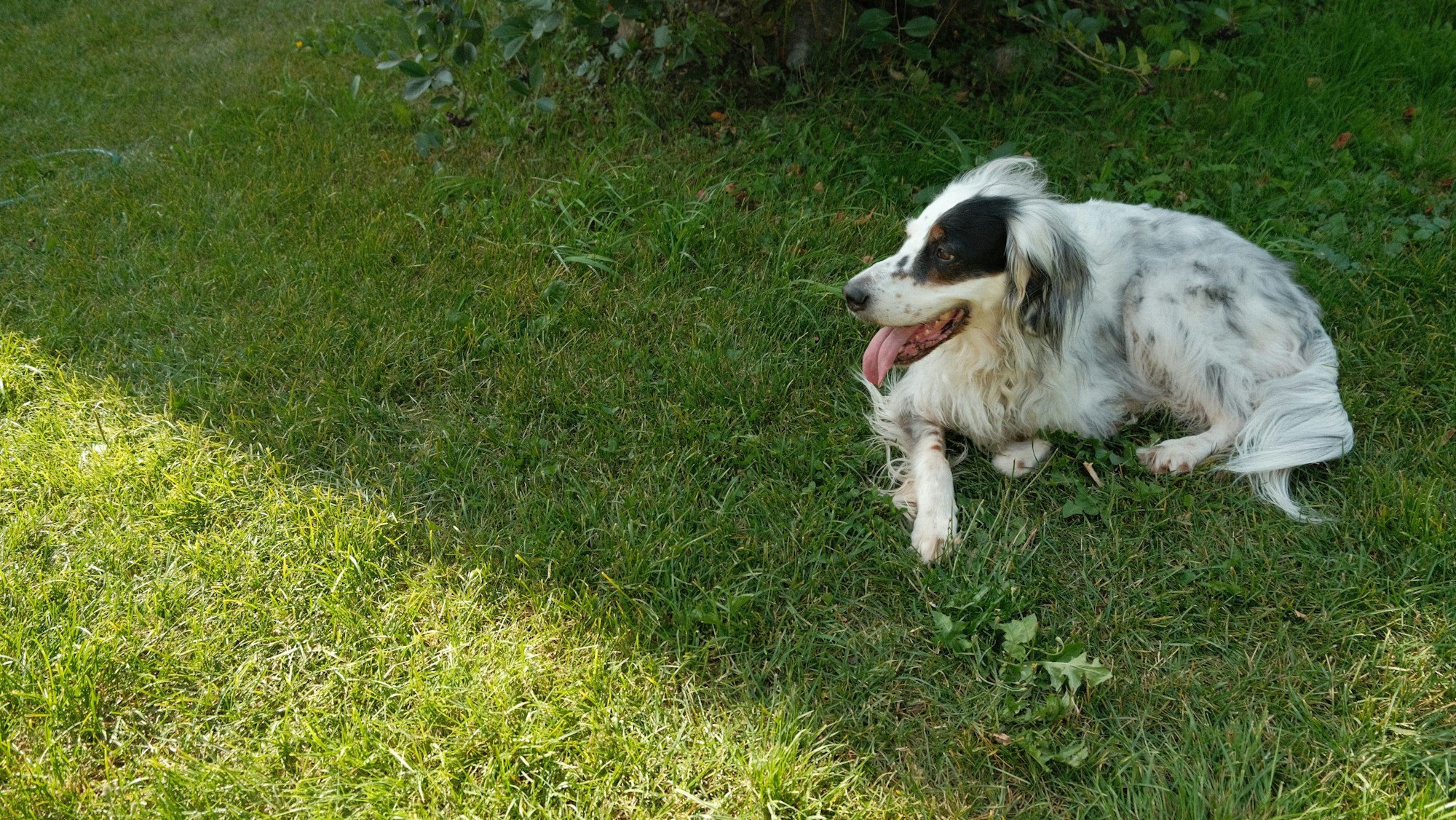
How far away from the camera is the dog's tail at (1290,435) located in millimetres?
2336

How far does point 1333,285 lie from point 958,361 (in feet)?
4.94

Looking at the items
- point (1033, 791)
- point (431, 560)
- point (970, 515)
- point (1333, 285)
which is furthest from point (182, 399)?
point (1333, 285)

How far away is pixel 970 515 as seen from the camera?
2.39 m

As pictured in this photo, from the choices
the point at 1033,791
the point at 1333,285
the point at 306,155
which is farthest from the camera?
the point at 306,155

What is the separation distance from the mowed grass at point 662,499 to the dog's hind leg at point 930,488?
65 millimetres

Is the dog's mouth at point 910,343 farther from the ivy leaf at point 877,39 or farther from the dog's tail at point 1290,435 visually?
the ivy leaf at point 877,39

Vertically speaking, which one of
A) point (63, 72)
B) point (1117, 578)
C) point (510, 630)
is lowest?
point (1117, 578)

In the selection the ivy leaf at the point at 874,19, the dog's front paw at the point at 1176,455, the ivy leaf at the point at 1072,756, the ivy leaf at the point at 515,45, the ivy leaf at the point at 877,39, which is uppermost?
the ivy leaf at the point at 515,45

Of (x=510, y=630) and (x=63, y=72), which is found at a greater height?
(x=63, y=72)

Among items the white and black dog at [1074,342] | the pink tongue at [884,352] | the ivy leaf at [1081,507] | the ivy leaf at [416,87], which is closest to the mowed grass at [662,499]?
the ivy leaf at [1081,507]

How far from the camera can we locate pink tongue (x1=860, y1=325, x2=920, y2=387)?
8.18 feet

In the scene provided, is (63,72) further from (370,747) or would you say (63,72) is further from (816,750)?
(816,750)

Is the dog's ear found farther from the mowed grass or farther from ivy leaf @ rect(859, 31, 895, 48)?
ivy leaf @ rect(859, 31, 895, 48)

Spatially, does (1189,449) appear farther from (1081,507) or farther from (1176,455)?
(1081,507)
